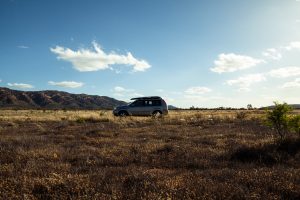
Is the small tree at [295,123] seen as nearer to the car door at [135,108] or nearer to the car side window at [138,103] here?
the car door at [135,108]

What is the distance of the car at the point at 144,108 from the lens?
1404 inches

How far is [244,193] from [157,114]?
95.8 ft

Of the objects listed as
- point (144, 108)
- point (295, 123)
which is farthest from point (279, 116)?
point (144, 108)

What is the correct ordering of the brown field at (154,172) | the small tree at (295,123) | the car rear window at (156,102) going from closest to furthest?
1. the brown field at (154,172)
2. the small tree at (295,123)
3. the car rear window at (156,102)

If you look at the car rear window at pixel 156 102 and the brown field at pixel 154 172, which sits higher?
the car rear window at pixel 156 102

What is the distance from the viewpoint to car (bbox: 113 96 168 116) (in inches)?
1404

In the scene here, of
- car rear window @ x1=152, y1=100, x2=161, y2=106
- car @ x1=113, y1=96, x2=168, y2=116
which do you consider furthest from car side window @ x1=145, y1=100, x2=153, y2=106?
car rear window @ x1=152, y1=100, x2=161, y2=106

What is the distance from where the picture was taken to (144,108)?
3569 centimetres

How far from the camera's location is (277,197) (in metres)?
6.31

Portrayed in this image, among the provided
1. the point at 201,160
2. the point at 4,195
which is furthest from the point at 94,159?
the point at 4,195

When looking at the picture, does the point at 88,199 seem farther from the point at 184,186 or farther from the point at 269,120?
the point at 269,120

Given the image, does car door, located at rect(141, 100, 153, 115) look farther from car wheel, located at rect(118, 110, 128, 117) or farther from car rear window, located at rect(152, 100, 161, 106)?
car wheel, located at rect(118, 110, 128, 117)

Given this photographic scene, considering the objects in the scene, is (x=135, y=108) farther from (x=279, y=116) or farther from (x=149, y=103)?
(x=279, y=116)

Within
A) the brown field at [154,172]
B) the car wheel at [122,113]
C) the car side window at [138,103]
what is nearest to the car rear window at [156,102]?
the car side window at [138,103]
